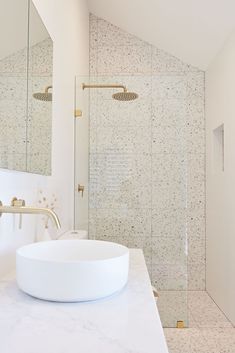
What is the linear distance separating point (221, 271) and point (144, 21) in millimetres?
2544

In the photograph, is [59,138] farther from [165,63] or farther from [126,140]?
[165,63]

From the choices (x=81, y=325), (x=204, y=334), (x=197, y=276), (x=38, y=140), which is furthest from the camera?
(x=197, y=276)

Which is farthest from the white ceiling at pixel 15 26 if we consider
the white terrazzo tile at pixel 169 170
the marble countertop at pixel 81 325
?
the white terrazzo tile at pixel 169 170

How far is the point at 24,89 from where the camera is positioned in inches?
52.4

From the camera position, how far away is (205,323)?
2459 mm

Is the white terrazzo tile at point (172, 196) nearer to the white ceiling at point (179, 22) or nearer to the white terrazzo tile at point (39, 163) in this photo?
the white terrazzo tile at point (39, 163)

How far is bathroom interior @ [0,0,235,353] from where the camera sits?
2.65 feet

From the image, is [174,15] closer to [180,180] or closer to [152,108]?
[152,108]

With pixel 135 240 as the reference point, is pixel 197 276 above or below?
below

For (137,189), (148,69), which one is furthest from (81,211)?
(148,69)

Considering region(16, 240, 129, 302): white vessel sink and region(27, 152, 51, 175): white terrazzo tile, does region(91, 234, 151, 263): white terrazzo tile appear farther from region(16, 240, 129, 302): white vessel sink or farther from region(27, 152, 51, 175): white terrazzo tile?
region(16, 240, 129, 302): white vessel sink

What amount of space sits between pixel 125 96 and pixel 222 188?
47.4 inches

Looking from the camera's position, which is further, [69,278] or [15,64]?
[15,64]

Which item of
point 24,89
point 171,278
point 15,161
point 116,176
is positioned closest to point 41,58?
point 24,89
